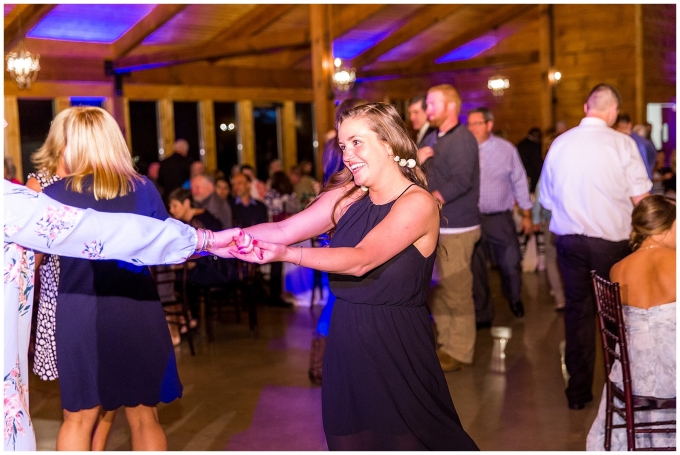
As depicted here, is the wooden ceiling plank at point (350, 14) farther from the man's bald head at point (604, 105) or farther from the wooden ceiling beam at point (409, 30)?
the man's bald head at point (604, 105)

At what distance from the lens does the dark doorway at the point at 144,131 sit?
13.1 m

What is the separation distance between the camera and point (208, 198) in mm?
6883

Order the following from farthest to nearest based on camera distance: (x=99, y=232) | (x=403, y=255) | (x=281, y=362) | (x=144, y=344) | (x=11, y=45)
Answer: (x=11, y=45) → (x=281, y=362) → (x=144, y=344) → (x=403, y=255) → (x=99, y=232)

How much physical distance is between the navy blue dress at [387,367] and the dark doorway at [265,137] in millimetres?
12886

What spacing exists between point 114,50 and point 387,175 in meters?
11.1

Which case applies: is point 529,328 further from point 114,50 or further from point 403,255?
point 114,50

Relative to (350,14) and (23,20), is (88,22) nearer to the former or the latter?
(23,20)

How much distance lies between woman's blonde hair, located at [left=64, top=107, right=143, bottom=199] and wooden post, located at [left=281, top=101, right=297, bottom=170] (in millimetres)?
12707

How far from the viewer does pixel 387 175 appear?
2.13 metres

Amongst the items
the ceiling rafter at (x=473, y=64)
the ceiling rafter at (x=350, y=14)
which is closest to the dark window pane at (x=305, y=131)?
the ceiling rafter at (x=473, y=64)

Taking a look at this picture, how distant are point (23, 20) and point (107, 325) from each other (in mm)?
8173

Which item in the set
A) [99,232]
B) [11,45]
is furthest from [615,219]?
[11,45]

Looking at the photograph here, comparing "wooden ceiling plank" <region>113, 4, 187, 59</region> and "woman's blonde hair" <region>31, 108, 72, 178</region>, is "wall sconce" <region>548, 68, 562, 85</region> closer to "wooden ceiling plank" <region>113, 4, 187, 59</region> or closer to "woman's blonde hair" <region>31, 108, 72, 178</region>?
"wooden ceiling plank" <region>113, 4, 187, 59</region>

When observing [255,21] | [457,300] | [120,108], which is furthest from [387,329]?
[120,108]
